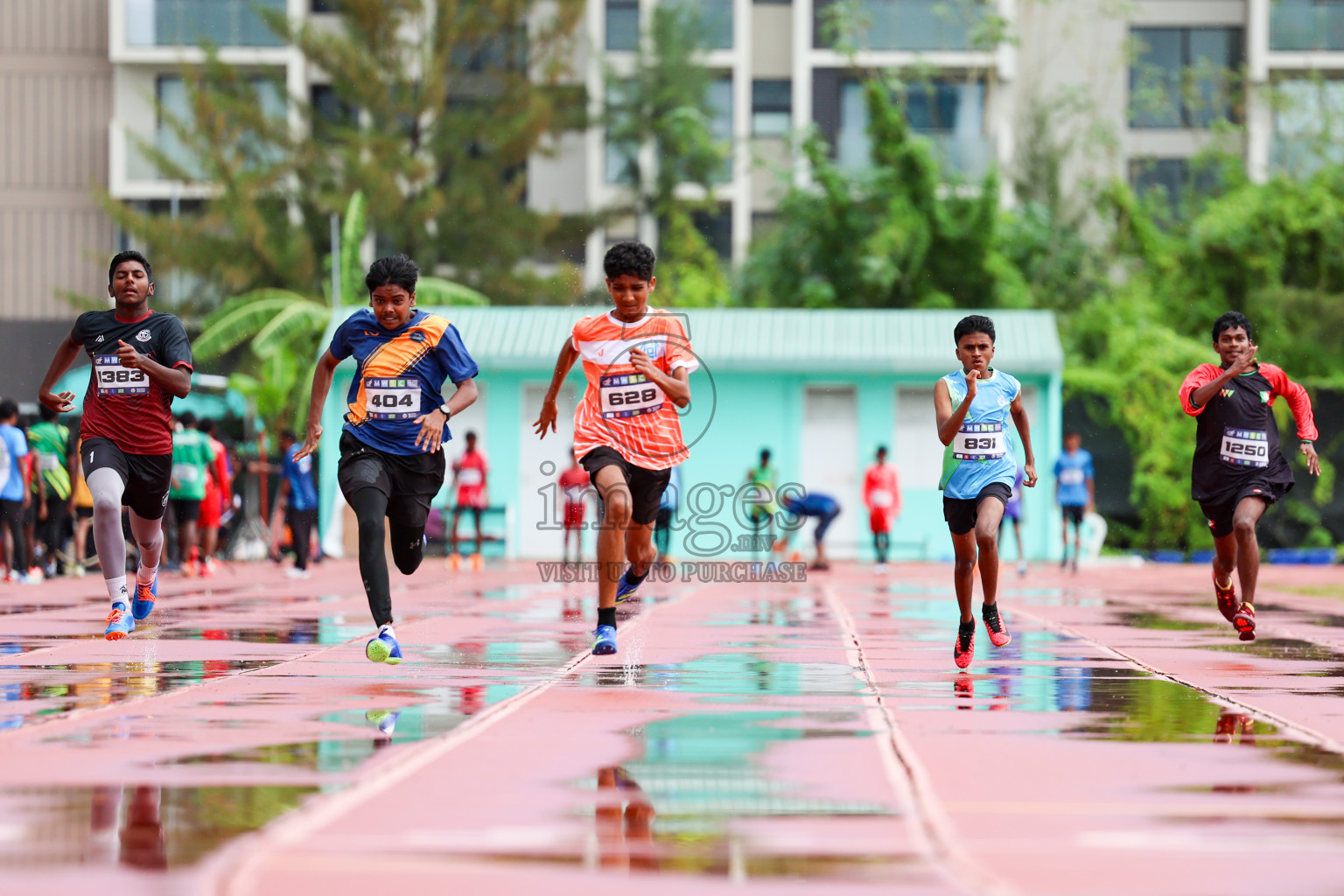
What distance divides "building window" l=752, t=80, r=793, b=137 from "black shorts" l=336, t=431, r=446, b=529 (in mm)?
38973

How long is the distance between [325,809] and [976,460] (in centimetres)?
510

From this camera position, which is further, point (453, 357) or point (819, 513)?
point (819, 513)

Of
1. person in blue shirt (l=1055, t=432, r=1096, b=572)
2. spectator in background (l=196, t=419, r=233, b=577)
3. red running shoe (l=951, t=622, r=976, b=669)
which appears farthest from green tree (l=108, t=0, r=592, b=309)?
red running shoe (l=951, t=622, r=976, b=669)

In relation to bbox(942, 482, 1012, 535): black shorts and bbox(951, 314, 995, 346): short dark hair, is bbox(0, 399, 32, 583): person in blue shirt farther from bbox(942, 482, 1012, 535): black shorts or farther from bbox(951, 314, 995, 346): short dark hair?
bbox(951, 314, 995, 346): short dark hair

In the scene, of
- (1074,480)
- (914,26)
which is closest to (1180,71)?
(914,26)

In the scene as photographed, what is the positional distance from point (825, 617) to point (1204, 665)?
13.8 ft

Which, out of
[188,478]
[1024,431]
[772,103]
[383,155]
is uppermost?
[772,103]

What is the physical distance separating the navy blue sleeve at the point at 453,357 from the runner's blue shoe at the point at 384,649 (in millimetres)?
1305

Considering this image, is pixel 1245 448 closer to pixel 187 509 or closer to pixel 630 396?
pixel 630 396

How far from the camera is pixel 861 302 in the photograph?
3741 cm

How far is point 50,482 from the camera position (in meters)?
19.2

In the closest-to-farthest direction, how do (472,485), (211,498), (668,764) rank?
(668,764) → (211,498) → (472,485)

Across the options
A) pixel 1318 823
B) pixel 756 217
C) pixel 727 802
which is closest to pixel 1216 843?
pixel 1318 823

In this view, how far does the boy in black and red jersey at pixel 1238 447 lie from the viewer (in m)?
10.8
